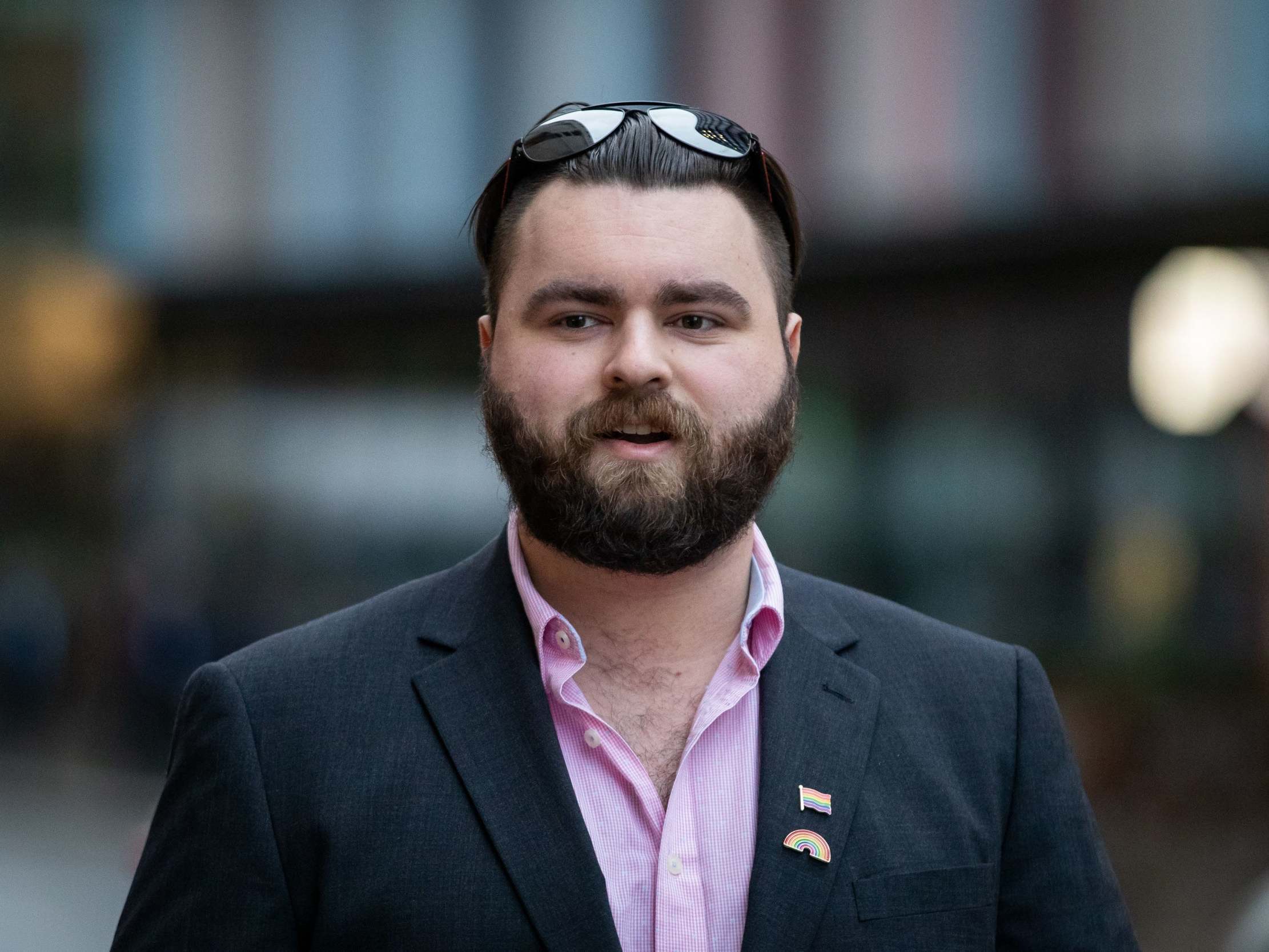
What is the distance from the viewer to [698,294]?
92.5 inches

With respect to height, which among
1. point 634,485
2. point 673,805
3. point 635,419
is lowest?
point 673,805

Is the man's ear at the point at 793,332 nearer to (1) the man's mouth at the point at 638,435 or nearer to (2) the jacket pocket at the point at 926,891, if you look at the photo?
(1) the man's mouth at the point at 638,435

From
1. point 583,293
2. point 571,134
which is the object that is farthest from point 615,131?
point 583,293

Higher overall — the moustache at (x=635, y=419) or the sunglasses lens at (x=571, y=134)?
the sunglasses lens at (x=571, y=134)

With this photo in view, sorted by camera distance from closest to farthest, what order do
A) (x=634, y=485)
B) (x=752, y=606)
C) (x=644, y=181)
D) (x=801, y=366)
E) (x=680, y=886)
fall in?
1. (x=680, y=886)
2. (x=634, y=485)
3. (x=644, y=181)
4. (x=752, y=606)
5. (x=801, y=366)

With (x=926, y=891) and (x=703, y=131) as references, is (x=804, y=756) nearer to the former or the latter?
(x=926, y=891)

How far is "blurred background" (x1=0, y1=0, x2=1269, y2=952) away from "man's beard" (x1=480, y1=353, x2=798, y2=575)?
10.8 ft

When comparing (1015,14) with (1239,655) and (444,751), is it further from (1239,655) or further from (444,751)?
(444,751)

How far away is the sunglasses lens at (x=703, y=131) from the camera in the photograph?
2.46 metres

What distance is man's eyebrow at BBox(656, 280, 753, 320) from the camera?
2.34 metres

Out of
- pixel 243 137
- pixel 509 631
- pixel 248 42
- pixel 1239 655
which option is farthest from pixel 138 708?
pixel 509 631

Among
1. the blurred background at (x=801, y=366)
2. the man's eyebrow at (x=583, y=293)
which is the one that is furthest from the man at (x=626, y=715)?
the blurred background at (x=801, y=366)

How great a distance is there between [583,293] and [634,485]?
0.34 meters

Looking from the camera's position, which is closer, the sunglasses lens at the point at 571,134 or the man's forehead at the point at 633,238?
the man's forehead at the point at 633,238
